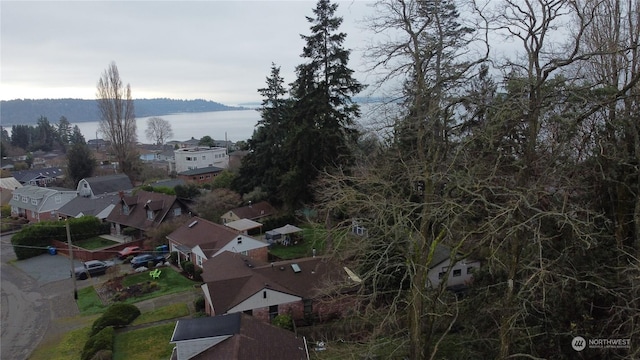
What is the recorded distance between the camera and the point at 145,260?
86.6 ft

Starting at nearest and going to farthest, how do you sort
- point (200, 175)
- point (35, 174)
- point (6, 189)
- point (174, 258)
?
point (174, 258), point (6, 189), point (200, 175), point (35, 174)

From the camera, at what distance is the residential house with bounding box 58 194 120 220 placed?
3712 cm

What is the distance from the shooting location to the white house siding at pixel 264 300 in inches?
671

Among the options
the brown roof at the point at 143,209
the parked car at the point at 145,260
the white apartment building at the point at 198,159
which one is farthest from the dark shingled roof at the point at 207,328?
the white apartment building at the point at 198,159

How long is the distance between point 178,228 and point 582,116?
25.0m

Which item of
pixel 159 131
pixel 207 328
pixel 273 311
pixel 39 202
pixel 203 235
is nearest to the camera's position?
pixel 207 328

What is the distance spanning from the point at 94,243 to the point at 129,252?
239 inches

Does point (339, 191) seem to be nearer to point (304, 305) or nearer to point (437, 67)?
point (437, 67)

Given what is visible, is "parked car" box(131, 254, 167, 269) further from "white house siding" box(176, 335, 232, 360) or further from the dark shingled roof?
"white house siding" box(176, 335, 232, 360)

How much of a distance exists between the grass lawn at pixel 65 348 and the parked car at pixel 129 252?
10.1 m

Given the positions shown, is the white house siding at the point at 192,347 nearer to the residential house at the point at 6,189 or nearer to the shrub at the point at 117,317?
the shrub at the point at 117,317

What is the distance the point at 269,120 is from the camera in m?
34.4

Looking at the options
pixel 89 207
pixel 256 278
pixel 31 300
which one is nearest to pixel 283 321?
pixel 256 278
